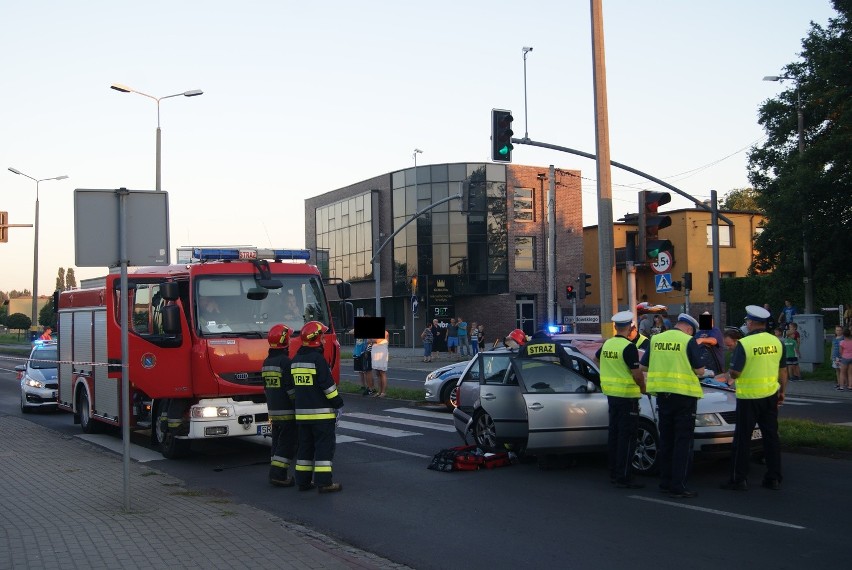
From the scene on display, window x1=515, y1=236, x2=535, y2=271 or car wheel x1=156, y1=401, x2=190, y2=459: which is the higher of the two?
window x1=515, y1=236, x2=535, y2=271

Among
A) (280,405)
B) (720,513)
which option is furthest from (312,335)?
(720,513)

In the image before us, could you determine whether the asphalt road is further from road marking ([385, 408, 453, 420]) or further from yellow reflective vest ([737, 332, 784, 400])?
road marking ([385, 408, 453, 420])

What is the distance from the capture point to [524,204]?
53.5 meters

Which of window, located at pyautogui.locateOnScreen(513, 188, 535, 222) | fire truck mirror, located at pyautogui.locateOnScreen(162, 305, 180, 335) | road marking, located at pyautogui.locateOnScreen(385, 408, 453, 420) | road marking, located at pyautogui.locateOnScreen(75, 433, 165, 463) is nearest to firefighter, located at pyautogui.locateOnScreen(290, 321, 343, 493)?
fire truck mirror, located at pyautogui.locateOnScreen(162, 305, 180, 335)

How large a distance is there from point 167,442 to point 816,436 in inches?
360

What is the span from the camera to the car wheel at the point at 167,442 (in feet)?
42.1

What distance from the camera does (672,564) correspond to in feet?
22.0

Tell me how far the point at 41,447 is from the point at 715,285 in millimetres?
18331

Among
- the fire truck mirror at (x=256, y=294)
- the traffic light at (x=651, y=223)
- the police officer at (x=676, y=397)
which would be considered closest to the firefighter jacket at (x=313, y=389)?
the fire truck mirror at (x=256, y=294)

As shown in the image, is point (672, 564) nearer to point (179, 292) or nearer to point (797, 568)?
point (797, 568)

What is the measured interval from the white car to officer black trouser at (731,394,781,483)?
16374mm

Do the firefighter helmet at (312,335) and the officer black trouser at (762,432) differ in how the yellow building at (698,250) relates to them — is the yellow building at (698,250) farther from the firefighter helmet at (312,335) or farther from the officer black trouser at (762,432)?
the firefighter helmet at (312,335)

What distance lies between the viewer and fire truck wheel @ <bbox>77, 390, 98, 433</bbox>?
52.5 feet

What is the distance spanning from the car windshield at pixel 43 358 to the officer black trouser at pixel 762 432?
54.3 feet
